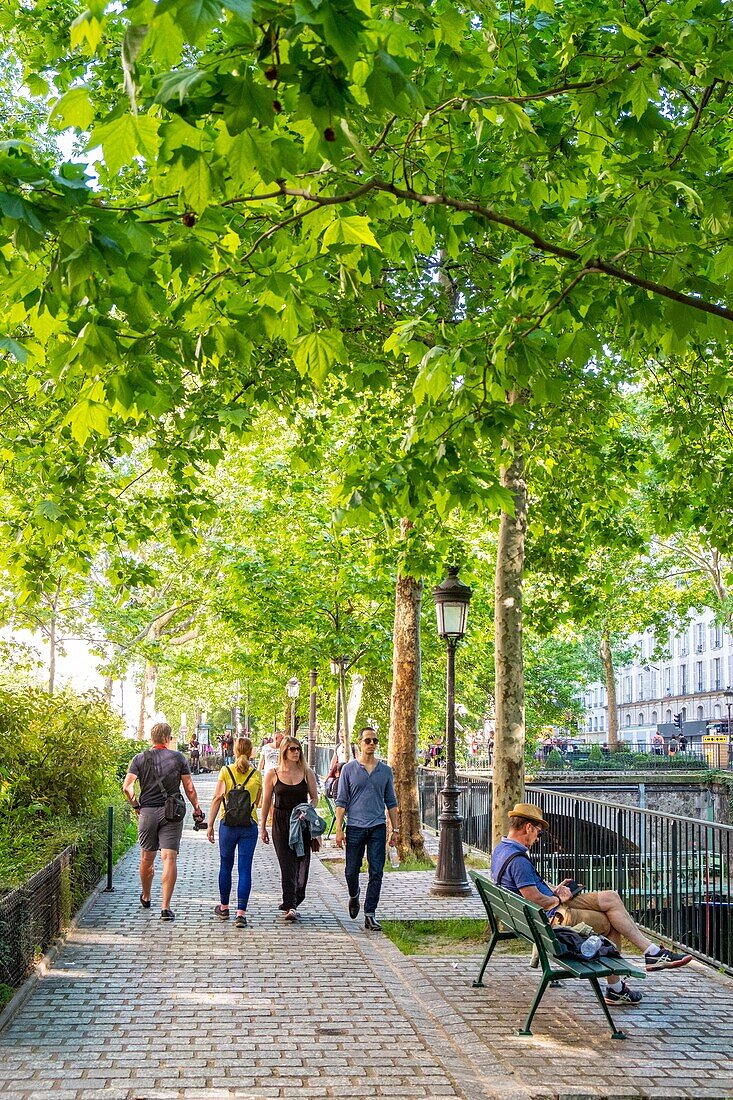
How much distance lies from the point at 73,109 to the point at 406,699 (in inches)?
559

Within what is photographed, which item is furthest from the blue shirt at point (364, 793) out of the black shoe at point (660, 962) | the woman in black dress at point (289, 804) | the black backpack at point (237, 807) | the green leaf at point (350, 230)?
the green leaf at point (350, 230)

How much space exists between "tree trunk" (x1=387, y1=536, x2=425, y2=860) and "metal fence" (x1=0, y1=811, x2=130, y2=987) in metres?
5.10

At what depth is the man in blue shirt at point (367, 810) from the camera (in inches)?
466

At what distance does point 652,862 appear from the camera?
489 inches

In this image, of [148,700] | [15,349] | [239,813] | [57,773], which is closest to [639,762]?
[148,700]

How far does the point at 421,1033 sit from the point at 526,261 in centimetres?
503

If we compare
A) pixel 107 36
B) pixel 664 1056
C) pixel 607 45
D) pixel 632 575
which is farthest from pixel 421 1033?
pixel 632 575

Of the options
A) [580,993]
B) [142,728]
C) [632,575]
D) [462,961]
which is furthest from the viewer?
[142,728]

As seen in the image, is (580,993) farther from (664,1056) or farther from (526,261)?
(526,261)

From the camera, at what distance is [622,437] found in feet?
52.5

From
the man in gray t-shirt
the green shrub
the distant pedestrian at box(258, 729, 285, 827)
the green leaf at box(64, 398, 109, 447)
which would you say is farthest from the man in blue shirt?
the distant pedestrian at box(258, 729, 285, 827)

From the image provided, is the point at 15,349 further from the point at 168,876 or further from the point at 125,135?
the point at 168,876

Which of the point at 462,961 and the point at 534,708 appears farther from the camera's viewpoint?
the point at 534,708

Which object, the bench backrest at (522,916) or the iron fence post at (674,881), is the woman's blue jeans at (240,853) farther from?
the iron fence post at (674,881)
